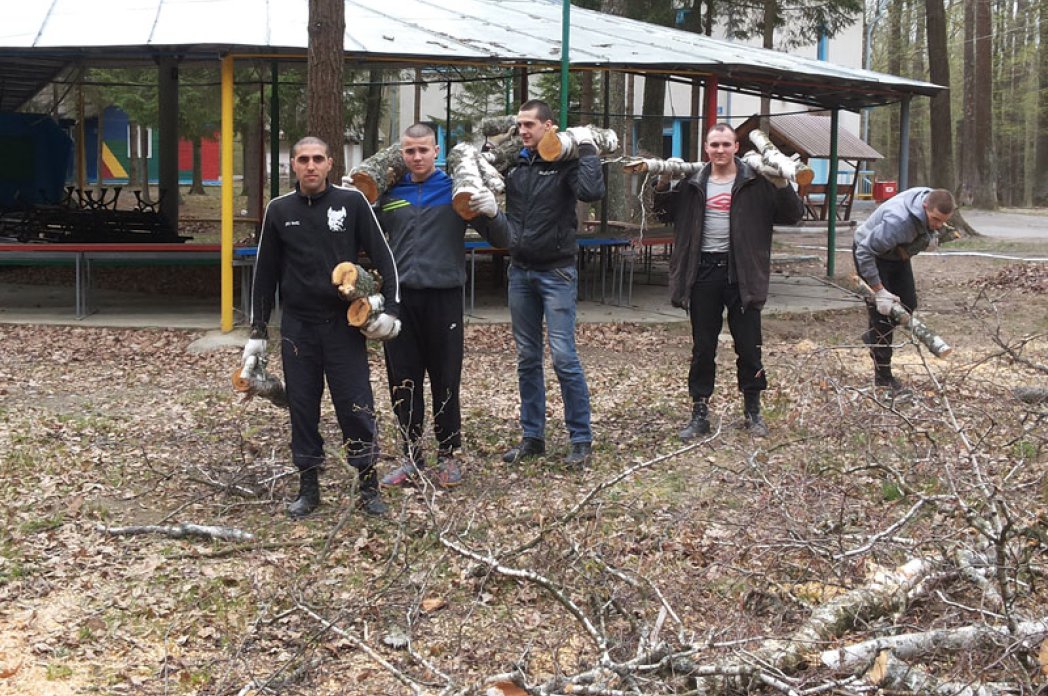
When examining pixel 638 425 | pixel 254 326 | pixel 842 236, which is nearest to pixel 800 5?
pixel 842 236

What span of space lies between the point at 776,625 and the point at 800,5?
20.4 meters

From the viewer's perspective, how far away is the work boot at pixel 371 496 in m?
5.69

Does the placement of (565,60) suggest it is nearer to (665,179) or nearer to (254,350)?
(665,179)

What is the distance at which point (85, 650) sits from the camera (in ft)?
14.4

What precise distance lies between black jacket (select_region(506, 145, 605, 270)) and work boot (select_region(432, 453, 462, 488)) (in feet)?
3.74

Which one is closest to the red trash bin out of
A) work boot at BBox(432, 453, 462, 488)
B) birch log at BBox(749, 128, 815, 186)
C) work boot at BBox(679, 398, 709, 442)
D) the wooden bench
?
the wooden bench

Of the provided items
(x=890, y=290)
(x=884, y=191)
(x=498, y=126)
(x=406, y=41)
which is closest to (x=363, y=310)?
(x=498, y=126)

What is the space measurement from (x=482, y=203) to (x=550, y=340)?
3.35 ft

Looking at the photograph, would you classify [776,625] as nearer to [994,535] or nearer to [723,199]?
[994,535]

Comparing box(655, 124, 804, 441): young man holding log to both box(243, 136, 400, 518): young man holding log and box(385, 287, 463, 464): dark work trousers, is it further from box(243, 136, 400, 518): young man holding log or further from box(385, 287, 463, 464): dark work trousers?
box(243, 136, 400, 518): young man holding log

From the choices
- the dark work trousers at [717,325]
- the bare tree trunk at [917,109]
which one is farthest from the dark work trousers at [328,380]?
the bare tree trunk at [917,109]

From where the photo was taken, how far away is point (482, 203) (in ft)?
19.5

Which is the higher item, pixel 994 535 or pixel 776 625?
pixel 994 535

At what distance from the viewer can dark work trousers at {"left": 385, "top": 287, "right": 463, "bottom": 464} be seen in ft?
20.1
